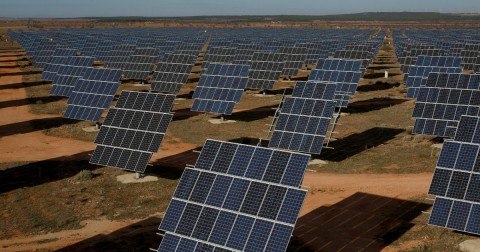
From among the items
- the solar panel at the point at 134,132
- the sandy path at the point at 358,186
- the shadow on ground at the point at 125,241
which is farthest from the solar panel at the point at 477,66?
the shadow on ground at the point at 125,241

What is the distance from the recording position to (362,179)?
24.1 metres

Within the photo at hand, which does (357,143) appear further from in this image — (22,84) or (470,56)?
(22,84)

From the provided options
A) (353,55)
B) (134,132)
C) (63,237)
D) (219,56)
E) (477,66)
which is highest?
(477,66)

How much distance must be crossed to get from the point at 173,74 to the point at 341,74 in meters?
14.2

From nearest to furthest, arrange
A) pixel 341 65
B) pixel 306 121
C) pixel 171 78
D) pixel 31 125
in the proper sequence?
pixel 306 121 → pixel 31 125 → pixel 341 65 → pixel 171 78

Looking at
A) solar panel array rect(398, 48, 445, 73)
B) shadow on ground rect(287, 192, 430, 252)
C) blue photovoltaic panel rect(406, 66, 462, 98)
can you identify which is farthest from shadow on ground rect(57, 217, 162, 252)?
solar panel array rect(398, 48, 445, 73)

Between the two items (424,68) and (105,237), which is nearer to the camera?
(105,237)

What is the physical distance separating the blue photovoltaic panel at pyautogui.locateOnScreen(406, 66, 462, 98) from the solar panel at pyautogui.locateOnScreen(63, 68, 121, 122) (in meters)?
22.0

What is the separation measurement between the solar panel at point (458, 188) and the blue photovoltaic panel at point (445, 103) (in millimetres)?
9335

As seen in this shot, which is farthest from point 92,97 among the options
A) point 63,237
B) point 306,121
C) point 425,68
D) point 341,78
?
point 425,68

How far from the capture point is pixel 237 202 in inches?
547

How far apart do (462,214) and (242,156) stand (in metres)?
7.13

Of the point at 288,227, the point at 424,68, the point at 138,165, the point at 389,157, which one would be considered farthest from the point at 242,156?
the point at 424,68

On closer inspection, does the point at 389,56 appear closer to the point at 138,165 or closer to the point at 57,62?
the point at 57,62
